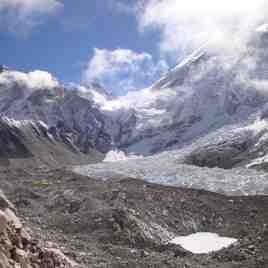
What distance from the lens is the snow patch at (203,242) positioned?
54400mm

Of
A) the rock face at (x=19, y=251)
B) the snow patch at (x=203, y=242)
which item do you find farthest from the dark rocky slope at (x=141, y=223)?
the rock face at (x=19, y=251)

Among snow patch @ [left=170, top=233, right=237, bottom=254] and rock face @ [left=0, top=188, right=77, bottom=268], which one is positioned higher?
snow patch @ [left=170, top=233, right=237, bottom=254]

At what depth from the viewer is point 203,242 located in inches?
2331

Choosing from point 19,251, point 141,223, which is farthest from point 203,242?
point 19,251

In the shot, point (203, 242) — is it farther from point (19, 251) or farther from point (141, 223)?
point (19, 251)

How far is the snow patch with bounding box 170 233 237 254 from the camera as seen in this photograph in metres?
54.4

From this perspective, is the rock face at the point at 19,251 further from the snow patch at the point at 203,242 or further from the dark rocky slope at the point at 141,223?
the snow patch at the point at 203,242

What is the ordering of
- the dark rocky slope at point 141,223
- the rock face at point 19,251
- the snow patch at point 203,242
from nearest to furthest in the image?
1. the rock face at point 19,251
2. the dark rocky slope at point 141,223
3. the snow patch at point 203,242

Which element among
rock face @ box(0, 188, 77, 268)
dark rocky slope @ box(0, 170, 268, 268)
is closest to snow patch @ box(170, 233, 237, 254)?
dark rocky slope @ box(0, 170, 268, 268)

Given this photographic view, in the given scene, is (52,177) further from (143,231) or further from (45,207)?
(143,231)

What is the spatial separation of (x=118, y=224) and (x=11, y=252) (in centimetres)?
3305

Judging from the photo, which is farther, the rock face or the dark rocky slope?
the dark rocky slope

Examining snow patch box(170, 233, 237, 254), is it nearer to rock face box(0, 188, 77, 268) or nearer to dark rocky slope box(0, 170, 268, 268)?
dark rocky slope box(0, 170, 268, 268)

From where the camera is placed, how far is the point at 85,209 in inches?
2623
